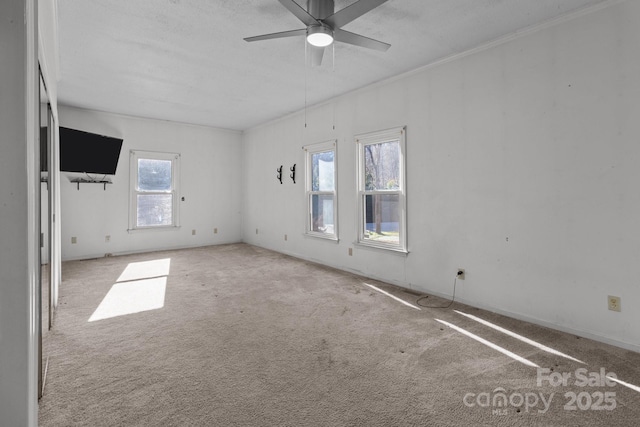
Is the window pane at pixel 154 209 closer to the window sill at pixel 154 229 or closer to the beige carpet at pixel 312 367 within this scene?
the window sill at pixel 154 229

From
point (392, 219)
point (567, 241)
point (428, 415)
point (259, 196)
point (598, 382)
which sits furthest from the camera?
point (259, 196)

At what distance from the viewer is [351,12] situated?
2123 millimetres

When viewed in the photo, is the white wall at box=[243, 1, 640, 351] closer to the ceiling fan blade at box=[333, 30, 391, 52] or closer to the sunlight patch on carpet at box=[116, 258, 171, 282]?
the ceiling fan blade at box=[333, 30, 391, 52]

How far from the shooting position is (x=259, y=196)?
678cm

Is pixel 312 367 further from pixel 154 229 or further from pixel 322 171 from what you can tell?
pixel 154 229

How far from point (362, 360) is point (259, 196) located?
5.02m

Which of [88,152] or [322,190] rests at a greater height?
[88,152]

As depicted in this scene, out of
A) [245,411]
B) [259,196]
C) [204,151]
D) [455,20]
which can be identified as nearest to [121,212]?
[204,151]

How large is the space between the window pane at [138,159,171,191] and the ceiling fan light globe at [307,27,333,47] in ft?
16.4

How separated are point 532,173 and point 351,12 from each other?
6.81 ft

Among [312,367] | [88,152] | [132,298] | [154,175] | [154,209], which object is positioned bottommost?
[312,367]
